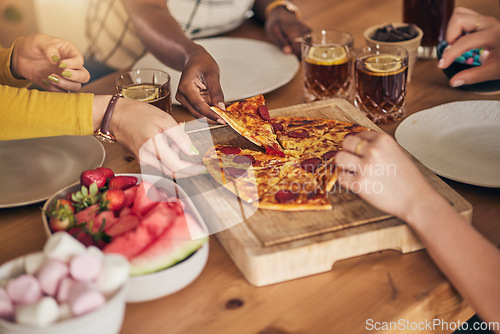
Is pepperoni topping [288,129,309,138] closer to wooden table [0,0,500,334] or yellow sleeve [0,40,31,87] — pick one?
wooden table [0,0,500,334]

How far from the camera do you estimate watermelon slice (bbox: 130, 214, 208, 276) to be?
922 millimetres

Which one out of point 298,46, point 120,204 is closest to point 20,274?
point 120,204

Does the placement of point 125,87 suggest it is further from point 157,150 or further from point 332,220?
point 332,220

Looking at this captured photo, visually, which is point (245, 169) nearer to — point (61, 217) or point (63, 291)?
point (61, 217)

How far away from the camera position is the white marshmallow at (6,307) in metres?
0.78

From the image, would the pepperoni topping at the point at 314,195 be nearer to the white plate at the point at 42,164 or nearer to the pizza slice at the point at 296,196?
the pizza slice at the point at 296,196

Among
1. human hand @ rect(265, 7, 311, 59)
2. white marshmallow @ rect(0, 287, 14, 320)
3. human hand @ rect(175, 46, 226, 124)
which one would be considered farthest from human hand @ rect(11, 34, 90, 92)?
human hand @ rect(265, 7, 311, 59)

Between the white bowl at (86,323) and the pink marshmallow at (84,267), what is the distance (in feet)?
0.16

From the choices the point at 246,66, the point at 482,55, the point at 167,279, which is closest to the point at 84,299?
the point at 167,279

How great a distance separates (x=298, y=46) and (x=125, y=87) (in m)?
0.75

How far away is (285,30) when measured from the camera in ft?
6.57

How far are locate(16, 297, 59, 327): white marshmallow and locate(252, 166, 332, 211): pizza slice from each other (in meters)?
0.49

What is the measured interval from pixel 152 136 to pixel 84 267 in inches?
18.2

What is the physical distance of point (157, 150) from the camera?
1.19 metres
